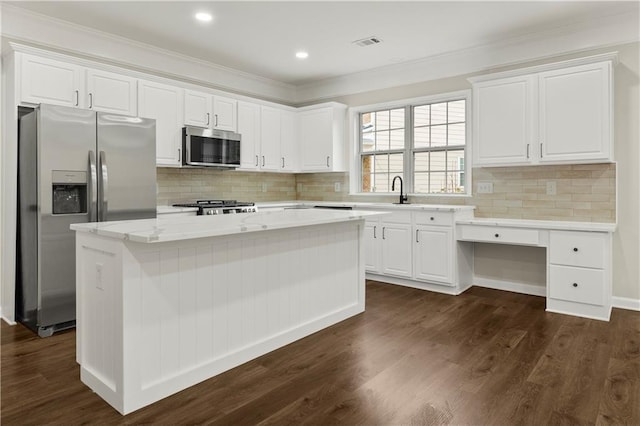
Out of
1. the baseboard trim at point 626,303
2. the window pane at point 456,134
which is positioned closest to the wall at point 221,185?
the window pane at point 456,134

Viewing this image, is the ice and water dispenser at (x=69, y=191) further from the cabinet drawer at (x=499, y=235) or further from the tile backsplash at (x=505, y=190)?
the cabinet drawer at (x=499, y=235)

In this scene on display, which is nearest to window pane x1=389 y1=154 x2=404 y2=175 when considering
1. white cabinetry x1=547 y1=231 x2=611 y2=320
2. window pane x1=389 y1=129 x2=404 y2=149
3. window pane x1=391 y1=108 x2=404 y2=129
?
window pane x1=389 y1=129 x2=404 y2=149

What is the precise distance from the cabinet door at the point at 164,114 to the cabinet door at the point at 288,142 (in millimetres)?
1562

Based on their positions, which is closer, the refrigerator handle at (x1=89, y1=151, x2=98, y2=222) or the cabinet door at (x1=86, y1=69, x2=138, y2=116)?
the refrigerator handle at (x1=89, y1=151, x2=98, y2=222)

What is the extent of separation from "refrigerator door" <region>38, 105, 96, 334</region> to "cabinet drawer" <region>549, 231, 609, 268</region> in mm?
3951

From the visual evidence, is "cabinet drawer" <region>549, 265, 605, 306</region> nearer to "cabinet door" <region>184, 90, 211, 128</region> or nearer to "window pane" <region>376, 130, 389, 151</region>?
"window pane" <region>376, 130, 389, 151</region>

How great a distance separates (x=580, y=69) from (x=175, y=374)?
157 inches

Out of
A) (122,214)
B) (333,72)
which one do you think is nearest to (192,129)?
(122,214)

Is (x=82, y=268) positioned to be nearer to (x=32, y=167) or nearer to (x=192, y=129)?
(x=32, y=167)

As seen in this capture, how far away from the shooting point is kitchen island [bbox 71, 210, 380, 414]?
6.72ft

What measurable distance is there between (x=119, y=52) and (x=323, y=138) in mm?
2595

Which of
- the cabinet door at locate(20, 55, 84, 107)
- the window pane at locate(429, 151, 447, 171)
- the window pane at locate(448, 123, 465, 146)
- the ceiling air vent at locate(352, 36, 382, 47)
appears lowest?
the window pane at locate(429, 151, 447, 171)

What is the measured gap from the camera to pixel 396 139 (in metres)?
5.43

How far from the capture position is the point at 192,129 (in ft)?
14.8
